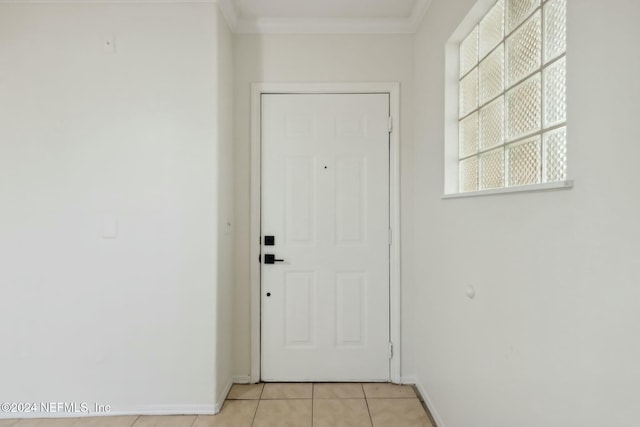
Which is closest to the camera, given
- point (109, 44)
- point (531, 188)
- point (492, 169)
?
point (531, 188)

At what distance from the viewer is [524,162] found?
1.20 metres

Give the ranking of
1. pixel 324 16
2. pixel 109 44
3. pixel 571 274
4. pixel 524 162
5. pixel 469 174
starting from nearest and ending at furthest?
pixel 571 274 < pixel 524 162 < pixel 469 174 < pixel 109 44 < pixel 324 16

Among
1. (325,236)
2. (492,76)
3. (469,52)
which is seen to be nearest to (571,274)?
(492,76)

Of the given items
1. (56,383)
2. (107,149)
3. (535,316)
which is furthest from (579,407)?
(56,383)

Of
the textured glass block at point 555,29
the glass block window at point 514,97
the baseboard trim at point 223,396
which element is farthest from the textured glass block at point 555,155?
the baseboard trim at point 223,396

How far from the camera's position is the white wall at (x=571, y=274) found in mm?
747

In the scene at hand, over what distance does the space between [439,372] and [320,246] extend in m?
1.09

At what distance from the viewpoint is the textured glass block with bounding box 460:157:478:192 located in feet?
5.33

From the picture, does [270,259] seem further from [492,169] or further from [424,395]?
[492,169]

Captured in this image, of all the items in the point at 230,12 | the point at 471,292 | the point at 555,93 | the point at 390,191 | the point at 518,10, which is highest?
the point at 230,12

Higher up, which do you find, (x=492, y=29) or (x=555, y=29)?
(x=492, y=29)

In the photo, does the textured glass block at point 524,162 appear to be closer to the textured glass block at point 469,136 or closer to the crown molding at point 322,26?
the textured glass block at point 469,136

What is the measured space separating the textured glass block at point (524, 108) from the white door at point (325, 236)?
43.0 inches

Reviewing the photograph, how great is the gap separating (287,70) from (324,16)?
17.7 inches
